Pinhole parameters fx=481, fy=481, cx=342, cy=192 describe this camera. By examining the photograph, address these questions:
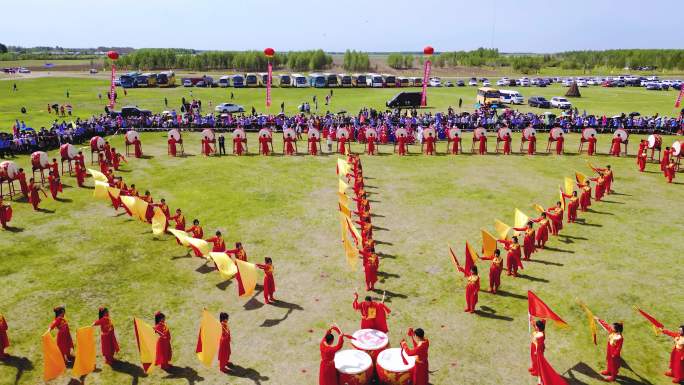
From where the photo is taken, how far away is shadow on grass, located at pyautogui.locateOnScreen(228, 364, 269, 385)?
11.1 m

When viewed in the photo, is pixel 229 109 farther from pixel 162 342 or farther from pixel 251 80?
pixel 162 342

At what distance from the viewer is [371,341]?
11000mm

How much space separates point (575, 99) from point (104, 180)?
190ft

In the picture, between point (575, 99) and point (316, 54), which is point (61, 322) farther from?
point (316, 54)

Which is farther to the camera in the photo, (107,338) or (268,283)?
(268,283)

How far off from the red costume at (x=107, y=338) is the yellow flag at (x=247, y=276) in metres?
3.64

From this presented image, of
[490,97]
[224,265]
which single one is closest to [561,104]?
[490,97]

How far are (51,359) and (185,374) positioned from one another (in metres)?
2.93

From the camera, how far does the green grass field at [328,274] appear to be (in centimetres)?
1188

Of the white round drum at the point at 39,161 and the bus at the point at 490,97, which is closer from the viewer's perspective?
the white round drum at the point at 39,161

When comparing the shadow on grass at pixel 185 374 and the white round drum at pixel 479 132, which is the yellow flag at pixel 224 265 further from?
the white round drum at pixel 479 132

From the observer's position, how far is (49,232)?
64.5 ft

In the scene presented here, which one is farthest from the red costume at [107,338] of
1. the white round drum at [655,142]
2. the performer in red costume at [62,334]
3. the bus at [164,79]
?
the bus at [164,79]

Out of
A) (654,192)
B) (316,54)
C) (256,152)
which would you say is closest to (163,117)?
(256,152)
